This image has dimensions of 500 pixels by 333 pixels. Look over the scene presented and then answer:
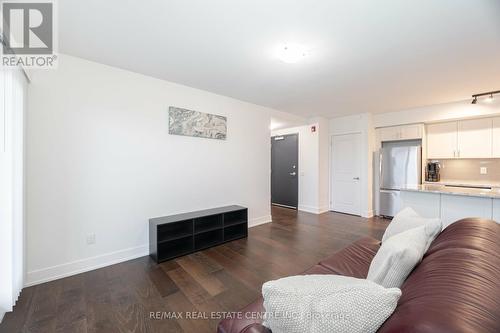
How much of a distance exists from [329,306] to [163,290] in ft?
6.30

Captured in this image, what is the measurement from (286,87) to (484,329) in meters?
3.24

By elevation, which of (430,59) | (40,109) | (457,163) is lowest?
(457,163)

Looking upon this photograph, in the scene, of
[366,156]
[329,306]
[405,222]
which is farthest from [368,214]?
[329,306]

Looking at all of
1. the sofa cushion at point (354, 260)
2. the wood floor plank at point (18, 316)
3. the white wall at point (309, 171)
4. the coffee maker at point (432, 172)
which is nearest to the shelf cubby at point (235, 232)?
the sofa cushion at point (354, 260)

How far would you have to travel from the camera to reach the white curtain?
1671 millimetres

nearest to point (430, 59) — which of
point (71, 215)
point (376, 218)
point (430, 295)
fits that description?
point (430, 295)

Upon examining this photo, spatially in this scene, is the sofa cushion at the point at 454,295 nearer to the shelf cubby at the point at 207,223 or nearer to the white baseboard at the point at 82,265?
the shelf cubby at the point at 207,223

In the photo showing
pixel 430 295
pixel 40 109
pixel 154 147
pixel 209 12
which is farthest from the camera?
pixel 154 147

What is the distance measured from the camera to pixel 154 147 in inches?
117

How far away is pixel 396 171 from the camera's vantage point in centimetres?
466

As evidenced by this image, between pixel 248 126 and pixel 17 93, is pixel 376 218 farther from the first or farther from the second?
pixel 17 93

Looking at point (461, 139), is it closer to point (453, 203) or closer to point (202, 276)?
point (453, 203)

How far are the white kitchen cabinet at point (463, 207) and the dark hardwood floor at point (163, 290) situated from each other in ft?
4.60

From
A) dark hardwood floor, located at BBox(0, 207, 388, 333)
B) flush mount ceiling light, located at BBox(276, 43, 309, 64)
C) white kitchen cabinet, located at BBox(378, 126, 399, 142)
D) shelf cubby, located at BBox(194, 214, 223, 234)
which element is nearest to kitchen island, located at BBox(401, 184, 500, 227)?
dark hardwood floor, located at BBox(0, 207, 388, 333)
